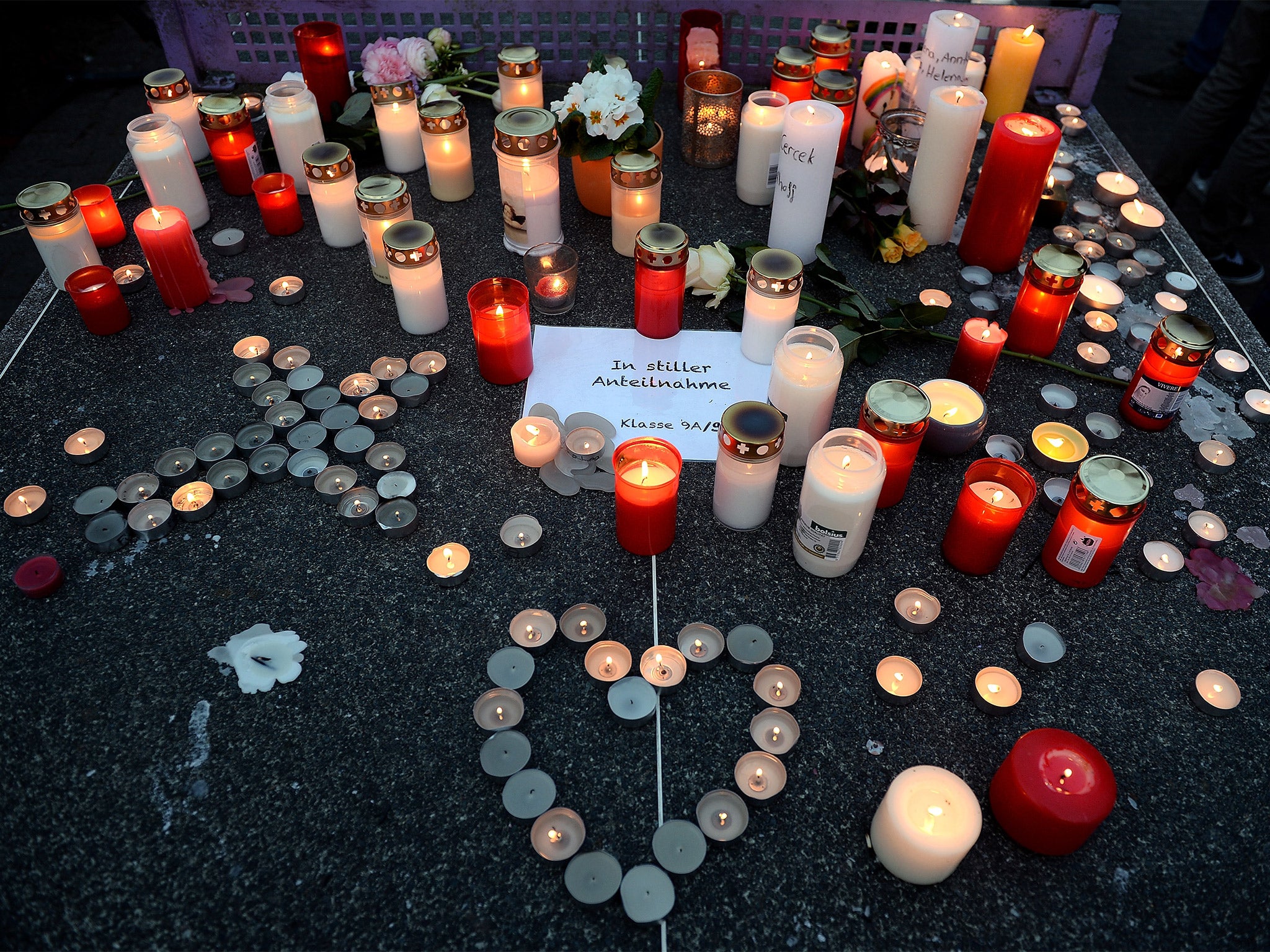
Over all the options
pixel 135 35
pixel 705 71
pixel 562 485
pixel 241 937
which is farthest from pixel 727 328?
pixel 135 35

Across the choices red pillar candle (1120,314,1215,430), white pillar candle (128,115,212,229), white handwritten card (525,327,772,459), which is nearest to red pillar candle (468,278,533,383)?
white handwritten card (525,327,772,459)

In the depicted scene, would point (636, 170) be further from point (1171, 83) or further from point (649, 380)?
point (1171, 83)

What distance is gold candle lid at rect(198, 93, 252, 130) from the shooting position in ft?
4.60

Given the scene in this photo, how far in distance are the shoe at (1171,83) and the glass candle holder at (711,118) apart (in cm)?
218

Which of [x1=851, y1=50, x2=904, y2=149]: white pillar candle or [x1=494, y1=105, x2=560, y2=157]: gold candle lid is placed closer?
[x1=494, y1=105, x2=560, y2=157]: gold candle lid

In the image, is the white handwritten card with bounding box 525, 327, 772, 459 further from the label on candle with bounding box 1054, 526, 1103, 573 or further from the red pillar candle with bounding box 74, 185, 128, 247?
the red pillar candle with bounding box 74, 185, 128, 247

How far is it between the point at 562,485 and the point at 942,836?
0.58m

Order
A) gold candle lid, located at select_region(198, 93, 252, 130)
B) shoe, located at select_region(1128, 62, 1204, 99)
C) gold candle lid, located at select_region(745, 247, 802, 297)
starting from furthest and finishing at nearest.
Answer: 1. shoe, located at select_region(1128, 62, 1204, 99)
2. gold candle lid, located at select_region(198, 93, 252, 130)
3. gold candle lid, located at select_region(745, 247, 802, 297)

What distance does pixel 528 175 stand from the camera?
1247 mm

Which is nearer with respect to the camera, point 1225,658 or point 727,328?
point 1225,658

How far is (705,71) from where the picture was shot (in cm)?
150

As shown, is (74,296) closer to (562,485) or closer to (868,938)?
(562,485)

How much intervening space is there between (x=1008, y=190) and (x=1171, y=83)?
2.30 m

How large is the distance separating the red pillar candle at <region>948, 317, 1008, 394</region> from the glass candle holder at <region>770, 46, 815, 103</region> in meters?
0.62
